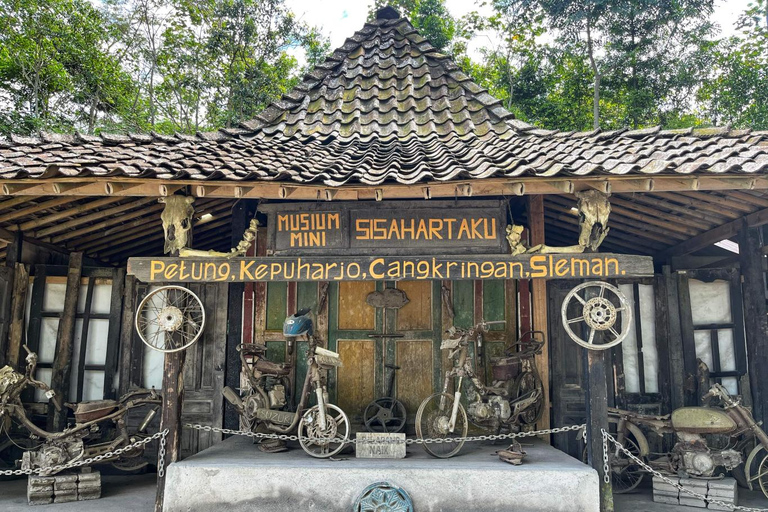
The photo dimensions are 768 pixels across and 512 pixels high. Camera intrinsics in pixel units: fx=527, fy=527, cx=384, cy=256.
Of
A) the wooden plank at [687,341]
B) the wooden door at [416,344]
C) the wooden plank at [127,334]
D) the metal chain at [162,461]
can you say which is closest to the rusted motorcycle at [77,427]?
the wooden plank at [127,334]

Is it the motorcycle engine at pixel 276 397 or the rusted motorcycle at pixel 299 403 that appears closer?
the rusted motorcycle at pixel 299 403

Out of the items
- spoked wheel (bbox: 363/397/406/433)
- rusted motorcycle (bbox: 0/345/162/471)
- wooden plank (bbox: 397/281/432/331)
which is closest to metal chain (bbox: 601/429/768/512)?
spoked wheel (bbox: 363/397/406/433)

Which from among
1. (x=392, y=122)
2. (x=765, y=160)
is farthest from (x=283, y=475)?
(x=765, y=160)

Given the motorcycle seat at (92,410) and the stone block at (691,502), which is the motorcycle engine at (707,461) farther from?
the motorcycle seat at (92,410)

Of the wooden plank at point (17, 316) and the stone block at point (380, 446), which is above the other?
the wooden plank at point (17, 316)

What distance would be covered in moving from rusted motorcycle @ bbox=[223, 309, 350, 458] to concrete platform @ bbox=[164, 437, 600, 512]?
1.37 feet

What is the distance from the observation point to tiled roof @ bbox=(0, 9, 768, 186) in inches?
190

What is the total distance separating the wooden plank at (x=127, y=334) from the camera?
24.5 ft

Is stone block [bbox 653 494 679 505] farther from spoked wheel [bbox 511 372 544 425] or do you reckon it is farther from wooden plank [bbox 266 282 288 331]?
wooden plank [bbox 266 282 288 331]

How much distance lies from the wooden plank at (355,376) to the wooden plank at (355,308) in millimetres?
209

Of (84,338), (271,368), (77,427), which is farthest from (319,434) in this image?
(84,338)

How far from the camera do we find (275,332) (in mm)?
6992

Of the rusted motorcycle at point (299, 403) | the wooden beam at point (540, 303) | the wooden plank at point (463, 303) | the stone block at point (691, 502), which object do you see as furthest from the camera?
the wooden plank at point (463, 303)

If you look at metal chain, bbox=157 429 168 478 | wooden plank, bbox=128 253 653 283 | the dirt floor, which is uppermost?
wooden plank, bbox=128 253 653 283
